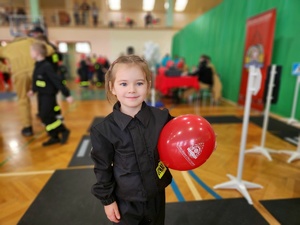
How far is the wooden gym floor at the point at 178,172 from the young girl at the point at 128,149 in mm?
1078

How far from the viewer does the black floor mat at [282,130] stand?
11.9ft

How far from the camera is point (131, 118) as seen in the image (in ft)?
3.40

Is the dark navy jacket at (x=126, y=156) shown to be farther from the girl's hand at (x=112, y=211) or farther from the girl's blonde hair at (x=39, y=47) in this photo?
the girl's blonde hair at (x=39, y=47)

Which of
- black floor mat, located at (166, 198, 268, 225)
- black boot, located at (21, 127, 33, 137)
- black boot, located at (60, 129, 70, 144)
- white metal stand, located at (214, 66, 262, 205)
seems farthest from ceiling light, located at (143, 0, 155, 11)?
black floor mat, located at (166, 198, 268, 225)

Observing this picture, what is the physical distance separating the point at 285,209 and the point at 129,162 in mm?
1695

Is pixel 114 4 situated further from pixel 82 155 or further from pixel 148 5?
pixel 82 155

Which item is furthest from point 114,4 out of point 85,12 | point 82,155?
point 82,155

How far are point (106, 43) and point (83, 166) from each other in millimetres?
13372

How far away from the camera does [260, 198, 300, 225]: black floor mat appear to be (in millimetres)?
1798

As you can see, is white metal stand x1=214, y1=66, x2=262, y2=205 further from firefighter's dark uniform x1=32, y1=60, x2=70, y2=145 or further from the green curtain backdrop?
the green curtain backdrop

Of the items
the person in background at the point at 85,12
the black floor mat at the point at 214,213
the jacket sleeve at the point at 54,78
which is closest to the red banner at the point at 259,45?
the black floor mat at the point at 214,213

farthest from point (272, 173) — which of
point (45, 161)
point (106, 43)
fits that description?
point (106, 43)

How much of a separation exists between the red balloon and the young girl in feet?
0.14

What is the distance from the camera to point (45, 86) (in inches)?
122
